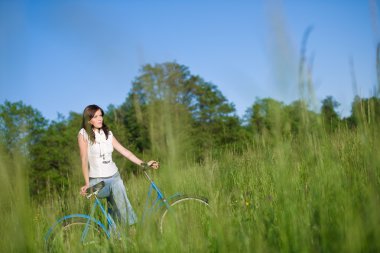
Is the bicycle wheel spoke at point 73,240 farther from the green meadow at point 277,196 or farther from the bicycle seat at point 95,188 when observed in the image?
the bicycle seat at point 95,188

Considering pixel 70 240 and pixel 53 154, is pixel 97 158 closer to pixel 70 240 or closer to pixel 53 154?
pixel 70 240

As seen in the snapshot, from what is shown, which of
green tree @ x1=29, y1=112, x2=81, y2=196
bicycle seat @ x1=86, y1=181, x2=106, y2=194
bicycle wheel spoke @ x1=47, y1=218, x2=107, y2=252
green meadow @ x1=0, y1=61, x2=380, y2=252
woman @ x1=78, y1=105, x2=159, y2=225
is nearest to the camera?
green meadow @ x1=0, y1=61, x2=380, y2=252

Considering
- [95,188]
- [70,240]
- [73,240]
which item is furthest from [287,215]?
[95,188]

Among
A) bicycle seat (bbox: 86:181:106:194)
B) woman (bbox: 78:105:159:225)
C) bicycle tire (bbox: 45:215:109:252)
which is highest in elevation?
woman (bbox: 78:105:159:225)

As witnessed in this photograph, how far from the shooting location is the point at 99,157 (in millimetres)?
4105

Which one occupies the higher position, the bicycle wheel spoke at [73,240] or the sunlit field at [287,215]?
the sunlit field at [287,215]

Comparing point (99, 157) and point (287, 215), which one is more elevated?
point (99, 157)

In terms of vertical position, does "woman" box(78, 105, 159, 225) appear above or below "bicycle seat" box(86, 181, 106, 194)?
above

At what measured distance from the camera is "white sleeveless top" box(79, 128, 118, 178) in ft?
13.3

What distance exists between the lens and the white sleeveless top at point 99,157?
13.3ft

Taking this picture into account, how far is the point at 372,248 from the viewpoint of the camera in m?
1.38

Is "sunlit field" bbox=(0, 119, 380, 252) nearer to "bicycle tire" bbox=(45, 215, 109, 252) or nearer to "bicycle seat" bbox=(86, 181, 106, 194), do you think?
"bicycle tire" bbox=(45, 215, 109, 252)

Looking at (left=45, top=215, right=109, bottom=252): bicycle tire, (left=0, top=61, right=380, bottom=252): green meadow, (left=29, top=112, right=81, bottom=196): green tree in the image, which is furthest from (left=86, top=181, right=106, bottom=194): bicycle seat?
(left=29, top=112, right=81, bottom=196): green tree

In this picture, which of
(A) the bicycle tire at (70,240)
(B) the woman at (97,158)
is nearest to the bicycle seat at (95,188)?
(B) the woman at (97,158)
